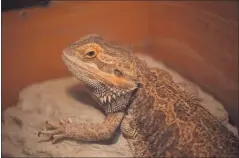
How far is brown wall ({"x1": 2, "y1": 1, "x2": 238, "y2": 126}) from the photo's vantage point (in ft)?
6.95

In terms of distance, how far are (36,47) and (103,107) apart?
49 cm

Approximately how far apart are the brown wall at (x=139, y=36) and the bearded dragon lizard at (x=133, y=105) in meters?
0.18

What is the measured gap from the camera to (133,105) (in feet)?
6.38

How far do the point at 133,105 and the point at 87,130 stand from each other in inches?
9.9

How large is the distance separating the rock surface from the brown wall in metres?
0.07

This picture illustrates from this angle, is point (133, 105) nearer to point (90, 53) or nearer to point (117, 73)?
point (117, 73)

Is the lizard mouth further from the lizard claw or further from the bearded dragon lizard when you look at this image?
the lizard claw

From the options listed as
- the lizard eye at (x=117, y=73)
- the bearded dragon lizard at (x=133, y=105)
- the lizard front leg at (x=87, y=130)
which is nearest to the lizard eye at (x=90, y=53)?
the bearded dragon lizard at (x=133, y=105)

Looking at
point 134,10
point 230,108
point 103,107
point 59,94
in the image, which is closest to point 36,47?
point 59,94

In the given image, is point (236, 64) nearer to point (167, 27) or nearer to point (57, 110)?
point (167, 27)

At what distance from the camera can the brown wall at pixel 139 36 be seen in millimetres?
2119

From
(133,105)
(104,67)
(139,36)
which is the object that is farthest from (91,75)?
(139,36)

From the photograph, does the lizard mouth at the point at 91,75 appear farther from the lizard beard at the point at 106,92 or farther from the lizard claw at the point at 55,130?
the lizard claw at the point at 55,130

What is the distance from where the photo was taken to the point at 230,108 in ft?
7.35
